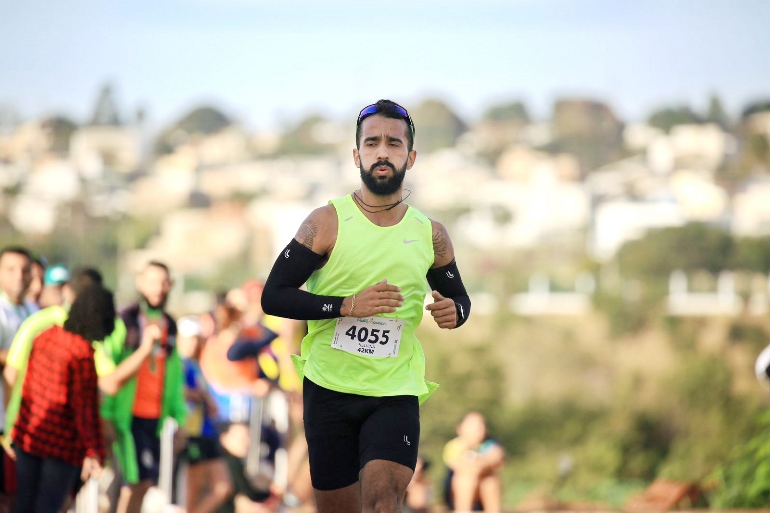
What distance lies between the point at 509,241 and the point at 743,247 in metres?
12.4

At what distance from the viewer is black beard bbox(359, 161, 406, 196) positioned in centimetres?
532

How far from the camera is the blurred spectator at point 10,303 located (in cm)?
758

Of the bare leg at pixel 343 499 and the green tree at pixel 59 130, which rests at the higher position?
the green tree at pixel 59 130

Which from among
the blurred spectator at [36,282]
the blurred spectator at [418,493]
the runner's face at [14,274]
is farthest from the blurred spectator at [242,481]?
the runner's face at [14,274]

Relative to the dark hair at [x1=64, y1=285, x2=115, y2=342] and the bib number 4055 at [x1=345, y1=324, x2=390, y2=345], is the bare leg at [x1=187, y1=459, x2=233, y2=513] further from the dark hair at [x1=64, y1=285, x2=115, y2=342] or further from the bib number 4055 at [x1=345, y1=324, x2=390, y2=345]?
the bib number 4055 at [x1=345, y1=324, x2=390, y2=345]

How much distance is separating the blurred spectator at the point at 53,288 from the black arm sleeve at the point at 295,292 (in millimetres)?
4025

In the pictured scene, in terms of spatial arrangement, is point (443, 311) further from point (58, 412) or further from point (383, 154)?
point (58, 412)

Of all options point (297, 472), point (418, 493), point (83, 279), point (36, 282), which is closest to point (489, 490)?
point (418, 493)

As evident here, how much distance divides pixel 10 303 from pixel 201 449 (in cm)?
241

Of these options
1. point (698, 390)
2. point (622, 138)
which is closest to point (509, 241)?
point (622, 138)

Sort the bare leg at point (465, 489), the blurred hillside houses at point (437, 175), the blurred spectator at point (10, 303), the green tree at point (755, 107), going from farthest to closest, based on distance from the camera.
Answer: the green tree at point (755, 107)
the blurred hillside houses at point (437, 175)
the bare leg at point (465, 489)
the blurred spectator at point (10, 303)

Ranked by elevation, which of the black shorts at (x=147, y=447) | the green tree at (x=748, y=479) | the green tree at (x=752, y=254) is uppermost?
the black shorts at (x=147, y=447)

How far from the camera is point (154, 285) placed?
333 inches

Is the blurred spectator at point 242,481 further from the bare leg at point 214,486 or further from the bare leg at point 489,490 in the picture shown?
the bare leg at point 489,490
